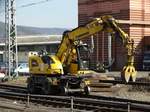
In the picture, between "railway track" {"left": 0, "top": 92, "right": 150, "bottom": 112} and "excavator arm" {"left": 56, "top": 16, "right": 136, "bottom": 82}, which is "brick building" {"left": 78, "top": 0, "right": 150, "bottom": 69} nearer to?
"excavator arm" {"left": 56, "top": 16, "right": 136, "bottom": 82}

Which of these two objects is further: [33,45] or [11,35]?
[33,45]

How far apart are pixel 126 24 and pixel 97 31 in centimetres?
3248

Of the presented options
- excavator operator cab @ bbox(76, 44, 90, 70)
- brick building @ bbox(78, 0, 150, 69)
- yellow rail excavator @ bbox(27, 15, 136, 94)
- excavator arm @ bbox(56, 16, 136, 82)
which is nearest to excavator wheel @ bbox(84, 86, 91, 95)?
yellow rail excavator @ bbox(27, 15, 136, 94)

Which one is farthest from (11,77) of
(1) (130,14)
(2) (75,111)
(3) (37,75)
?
(2) (75,111)

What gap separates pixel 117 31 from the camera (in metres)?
28.2

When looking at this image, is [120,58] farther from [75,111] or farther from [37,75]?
[75,111]

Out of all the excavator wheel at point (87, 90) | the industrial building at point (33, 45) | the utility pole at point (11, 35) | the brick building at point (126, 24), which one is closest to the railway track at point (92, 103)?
the excavator wheel at point (87, 90)

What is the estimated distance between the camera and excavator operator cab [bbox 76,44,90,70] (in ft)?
98.7

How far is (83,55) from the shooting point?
99.3ft

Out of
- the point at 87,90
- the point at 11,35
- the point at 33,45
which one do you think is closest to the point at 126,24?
the point at 11,35

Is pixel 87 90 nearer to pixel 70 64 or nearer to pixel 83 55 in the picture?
pixel 70 64

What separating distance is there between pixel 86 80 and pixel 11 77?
17.7 m

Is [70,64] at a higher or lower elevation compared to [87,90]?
higher

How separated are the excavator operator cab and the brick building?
30283mm
